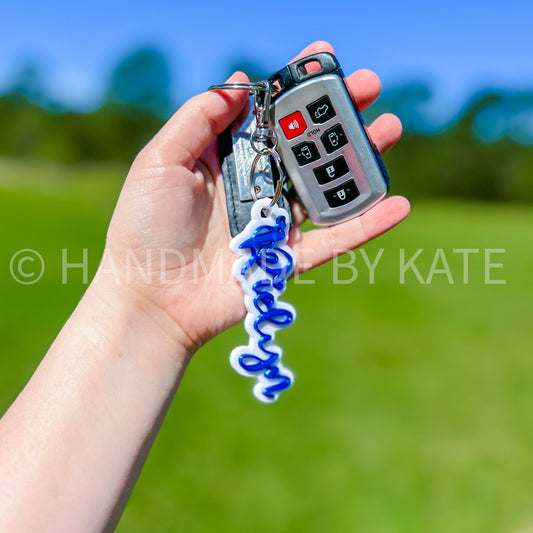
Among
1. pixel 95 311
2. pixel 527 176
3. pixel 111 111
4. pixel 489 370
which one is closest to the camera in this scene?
pixel 95 311

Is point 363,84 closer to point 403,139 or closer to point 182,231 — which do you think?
point 182,231

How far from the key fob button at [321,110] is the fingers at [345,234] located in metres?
0.36

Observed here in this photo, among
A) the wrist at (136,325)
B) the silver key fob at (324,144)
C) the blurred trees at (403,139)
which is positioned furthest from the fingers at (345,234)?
the blurred trees at (403,139)

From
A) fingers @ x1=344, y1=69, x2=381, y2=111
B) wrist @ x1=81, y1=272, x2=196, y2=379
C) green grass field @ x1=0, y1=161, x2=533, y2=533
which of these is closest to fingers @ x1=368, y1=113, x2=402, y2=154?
fingers @ x1=344, y1=69, x2=381, y2=111

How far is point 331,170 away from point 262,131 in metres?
0.28

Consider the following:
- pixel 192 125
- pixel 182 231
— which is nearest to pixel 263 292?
pixel 182 231

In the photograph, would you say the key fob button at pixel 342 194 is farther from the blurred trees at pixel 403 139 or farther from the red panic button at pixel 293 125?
the blurred trees at pixel 403 139

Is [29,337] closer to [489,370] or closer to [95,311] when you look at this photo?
[95,311]

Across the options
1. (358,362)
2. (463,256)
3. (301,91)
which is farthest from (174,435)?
(463,256)

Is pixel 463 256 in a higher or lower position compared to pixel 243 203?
lower

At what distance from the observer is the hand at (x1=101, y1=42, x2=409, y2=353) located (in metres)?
1.63

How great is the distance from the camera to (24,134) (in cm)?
2488

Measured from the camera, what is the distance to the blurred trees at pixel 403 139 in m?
20.8

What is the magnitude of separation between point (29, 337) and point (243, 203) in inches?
134
